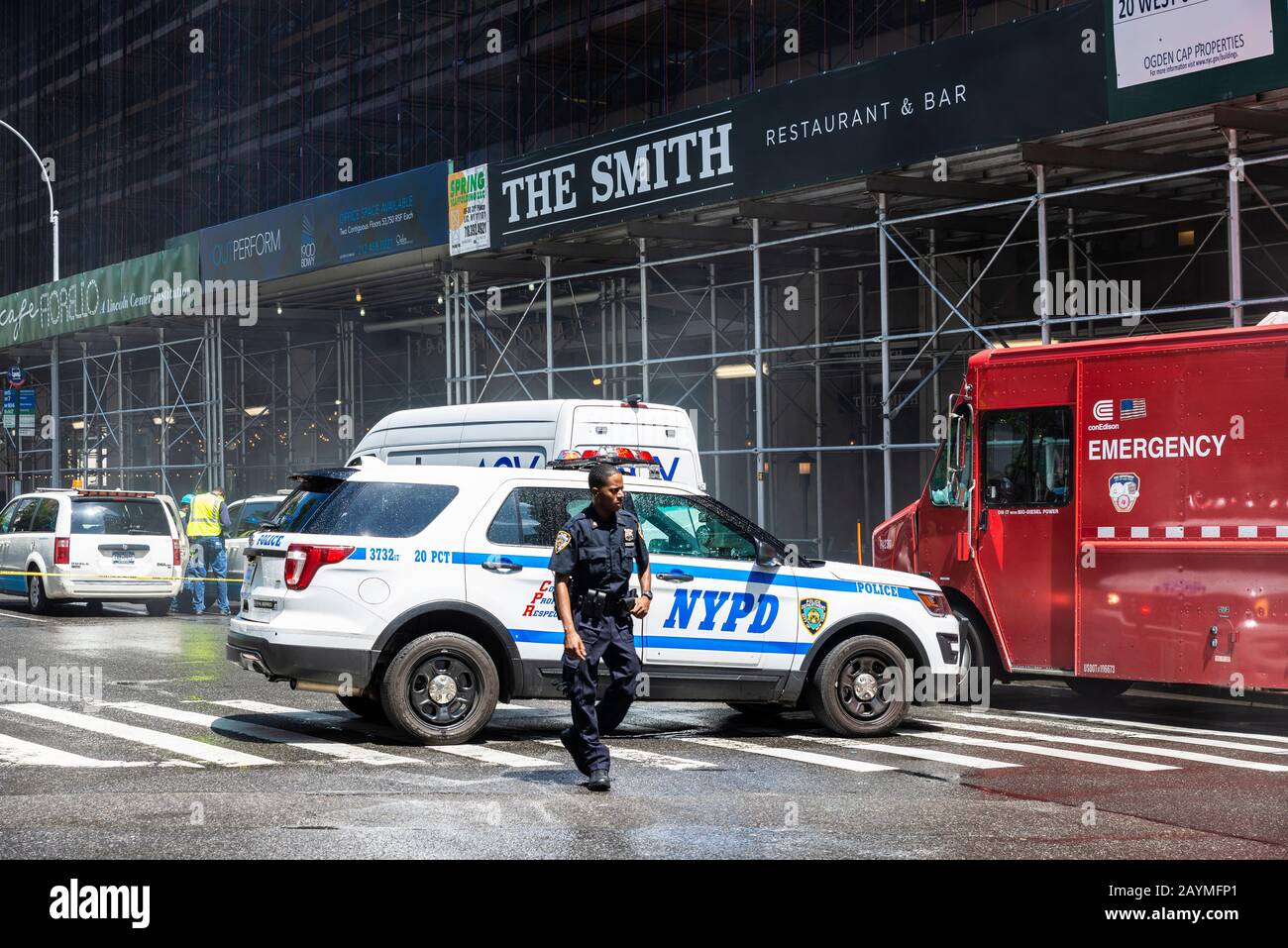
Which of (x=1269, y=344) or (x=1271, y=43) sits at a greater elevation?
(x=1271, y=43)

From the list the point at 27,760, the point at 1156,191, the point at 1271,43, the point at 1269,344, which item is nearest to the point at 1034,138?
the point at 1271,43

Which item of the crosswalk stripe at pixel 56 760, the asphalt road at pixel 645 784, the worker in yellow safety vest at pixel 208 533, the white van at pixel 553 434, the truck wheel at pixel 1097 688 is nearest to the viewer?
the asphalt road at pixel 645 784

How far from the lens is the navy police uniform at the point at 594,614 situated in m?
9.12

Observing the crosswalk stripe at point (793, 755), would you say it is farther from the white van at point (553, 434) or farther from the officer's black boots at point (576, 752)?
the white van at point (553, 434)

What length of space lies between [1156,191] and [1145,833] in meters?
14.7

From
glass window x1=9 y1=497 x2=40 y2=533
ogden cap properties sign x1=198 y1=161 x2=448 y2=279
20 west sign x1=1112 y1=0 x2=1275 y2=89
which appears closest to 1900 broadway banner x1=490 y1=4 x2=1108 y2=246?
20 west sign x1=1112 y1=0 x2=1275 y2=89

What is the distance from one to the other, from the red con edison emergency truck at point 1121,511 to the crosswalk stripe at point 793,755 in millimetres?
2844

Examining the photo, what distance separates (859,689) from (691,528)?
1.65 m

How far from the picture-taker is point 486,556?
1084cm

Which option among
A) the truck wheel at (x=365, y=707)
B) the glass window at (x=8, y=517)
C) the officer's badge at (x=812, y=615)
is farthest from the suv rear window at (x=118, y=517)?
the officer's badge at (x=812, y=615)

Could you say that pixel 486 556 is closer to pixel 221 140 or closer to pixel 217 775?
pixel 217 775

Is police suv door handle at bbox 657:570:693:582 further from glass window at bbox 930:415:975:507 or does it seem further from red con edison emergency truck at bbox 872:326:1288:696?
glass window at bbox 930:415:975:507

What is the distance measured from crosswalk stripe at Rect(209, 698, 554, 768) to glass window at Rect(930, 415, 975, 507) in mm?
4912

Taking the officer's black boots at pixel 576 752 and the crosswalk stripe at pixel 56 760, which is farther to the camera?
the crosswalk stripe at pixel 56 760
